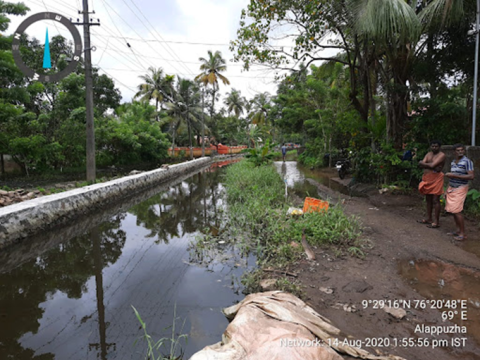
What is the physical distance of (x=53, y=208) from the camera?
18.9 feet

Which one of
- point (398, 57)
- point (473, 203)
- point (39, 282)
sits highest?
point (398, 57)

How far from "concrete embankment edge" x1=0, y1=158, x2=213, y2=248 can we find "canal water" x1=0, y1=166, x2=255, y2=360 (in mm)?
403

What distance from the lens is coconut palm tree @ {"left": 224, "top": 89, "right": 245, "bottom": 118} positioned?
41938mm

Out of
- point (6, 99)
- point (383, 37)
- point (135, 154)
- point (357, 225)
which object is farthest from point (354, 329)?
point (135, 154)

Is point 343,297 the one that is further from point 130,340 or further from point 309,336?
point 130,340

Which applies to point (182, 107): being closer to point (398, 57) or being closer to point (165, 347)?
point (398, 57)

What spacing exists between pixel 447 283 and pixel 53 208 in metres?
6.66

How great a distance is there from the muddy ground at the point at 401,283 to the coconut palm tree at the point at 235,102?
38.7 metres

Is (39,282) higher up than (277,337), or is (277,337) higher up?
(277,337)

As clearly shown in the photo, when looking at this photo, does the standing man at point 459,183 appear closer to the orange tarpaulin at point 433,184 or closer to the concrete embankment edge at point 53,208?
the orange tarpaulin at point 433,184

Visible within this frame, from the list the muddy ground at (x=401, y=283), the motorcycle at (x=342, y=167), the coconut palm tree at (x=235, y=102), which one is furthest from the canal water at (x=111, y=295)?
the coconut palm tree at (x=235, y=102)

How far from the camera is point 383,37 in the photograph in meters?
6.26

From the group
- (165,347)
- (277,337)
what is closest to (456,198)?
(277,337)

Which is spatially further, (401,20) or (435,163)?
(401,20)
